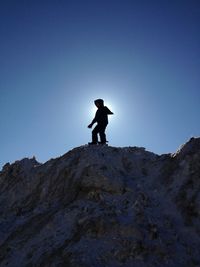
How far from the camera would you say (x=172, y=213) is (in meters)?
13.5

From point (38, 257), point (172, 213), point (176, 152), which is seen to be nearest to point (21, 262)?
point (38, 257)

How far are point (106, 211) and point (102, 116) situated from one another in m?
8.11

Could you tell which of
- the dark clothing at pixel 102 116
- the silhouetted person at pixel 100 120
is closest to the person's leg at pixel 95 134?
the silhouetted person at pixel 100 120

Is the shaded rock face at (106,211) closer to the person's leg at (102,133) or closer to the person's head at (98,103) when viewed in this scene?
the person's leg at (102,133)

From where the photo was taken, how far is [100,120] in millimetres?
20391

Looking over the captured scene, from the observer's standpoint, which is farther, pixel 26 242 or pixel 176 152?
pixel 176 152

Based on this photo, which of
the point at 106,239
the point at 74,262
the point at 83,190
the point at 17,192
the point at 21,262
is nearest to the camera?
the point at 74,262

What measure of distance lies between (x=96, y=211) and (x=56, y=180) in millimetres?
4778

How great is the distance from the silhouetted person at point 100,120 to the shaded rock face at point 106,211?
1.74 metres

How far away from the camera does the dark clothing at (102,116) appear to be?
20391mm

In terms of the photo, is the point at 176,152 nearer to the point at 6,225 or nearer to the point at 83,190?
the point at 83,190

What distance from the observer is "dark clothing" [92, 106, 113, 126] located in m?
20.4

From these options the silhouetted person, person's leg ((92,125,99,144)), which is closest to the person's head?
the silhouetted person

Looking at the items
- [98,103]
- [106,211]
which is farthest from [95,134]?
[106,211]
